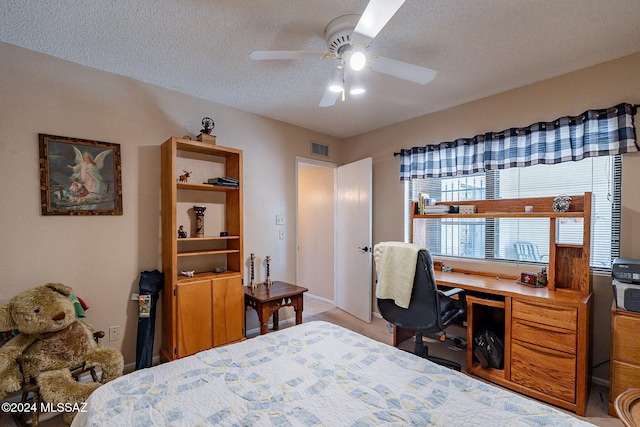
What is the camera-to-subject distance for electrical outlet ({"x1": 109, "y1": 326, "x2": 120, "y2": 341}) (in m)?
2.41

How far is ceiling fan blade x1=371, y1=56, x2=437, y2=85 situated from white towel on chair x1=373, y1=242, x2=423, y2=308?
1.20 meters

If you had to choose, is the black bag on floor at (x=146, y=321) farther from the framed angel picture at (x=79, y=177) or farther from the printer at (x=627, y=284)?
the printer at (x=627, y=284)

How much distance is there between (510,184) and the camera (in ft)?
9.46

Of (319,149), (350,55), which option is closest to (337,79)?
(350,55)

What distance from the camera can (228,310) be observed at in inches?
109

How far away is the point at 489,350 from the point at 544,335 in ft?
1.47

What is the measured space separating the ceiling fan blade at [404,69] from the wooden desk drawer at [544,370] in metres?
2.09

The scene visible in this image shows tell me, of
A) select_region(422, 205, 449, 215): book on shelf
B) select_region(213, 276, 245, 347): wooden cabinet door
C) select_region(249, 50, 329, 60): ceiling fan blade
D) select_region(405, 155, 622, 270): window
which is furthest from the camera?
select_region(422, 205, 449, 215): book on shelf

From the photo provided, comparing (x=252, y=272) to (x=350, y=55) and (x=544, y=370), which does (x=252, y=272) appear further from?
(x=544, y=370)

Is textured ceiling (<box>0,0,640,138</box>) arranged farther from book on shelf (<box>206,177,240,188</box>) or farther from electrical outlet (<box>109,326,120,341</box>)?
electrical outlet (<box>109,326,120,341</box>)

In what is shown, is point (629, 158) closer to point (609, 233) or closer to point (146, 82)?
point (609, 233)

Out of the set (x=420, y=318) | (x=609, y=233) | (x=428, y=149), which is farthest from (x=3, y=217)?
(x=609, y=233)

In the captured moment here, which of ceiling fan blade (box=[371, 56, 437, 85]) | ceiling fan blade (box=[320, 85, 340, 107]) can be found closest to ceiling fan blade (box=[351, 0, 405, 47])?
ceiling fan blade (box=[371, 56, 437, 85])

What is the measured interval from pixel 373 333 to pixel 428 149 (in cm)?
222
